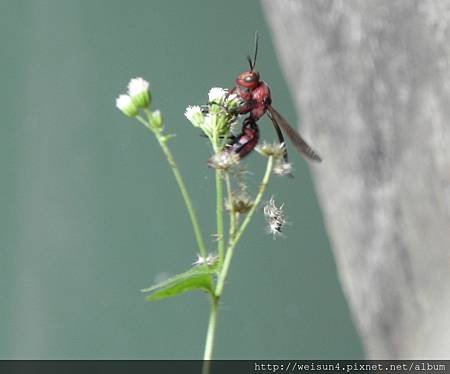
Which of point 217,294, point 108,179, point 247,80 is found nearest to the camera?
point 217,294

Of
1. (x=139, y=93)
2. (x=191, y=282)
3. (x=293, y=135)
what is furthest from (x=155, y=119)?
(x=293, y=135)

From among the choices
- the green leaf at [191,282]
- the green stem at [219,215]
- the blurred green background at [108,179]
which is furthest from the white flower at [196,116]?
the blurred green background at [108,179]

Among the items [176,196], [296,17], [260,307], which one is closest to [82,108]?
[176,196]

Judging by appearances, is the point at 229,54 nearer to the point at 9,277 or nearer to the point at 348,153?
the point at 348,153

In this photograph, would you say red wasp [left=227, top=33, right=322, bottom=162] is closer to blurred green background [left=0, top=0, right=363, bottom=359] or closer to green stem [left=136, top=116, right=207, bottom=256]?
green stem [left=136, top=116, right=207, bottom=256]

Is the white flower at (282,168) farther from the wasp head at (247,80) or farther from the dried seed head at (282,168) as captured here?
the wasp head at (247,80)

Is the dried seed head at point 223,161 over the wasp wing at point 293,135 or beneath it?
beneath

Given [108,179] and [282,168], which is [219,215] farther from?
[108,179]
